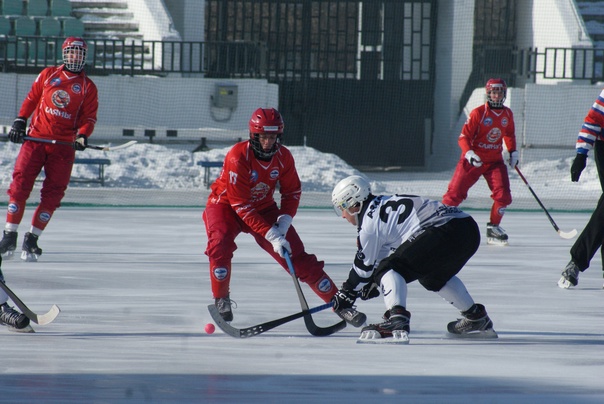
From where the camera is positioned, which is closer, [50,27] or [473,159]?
[473,159]

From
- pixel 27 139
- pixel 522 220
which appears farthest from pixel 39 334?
pixel 522 220

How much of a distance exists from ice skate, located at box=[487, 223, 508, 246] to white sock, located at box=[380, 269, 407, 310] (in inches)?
172

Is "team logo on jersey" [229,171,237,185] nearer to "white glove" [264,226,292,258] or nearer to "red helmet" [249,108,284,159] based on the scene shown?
"red helmet" [249,108,284,159]

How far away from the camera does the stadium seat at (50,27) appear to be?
17.1 metres

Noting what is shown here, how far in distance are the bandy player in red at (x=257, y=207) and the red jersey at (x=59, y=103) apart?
8.48 ft

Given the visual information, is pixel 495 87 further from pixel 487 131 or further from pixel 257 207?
pixel 257 207

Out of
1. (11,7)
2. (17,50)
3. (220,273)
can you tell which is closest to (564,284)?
(220,273)

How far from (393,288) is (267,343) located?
0.57m

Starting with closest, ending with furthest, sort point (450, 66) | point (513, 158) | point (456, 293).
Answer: point (456, 293) < point (513, 158) < point (450, 66)

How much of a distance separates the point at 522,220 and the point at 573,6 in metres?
8.66

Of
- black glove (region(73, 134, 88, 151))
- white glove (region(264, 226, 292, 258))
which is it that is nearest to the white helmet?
white glove (region(264, 226, 292, 258))

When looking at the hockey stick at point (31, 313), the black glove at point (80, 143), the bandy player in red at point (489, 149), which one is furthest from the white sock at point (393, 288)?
the bandy player in red at point (489, 149)

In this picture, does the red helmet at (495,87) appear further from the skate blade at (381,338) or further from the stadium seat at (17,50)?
the stadium seat at (17,50)

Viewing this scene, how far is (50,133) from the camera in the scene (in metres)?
7.20
